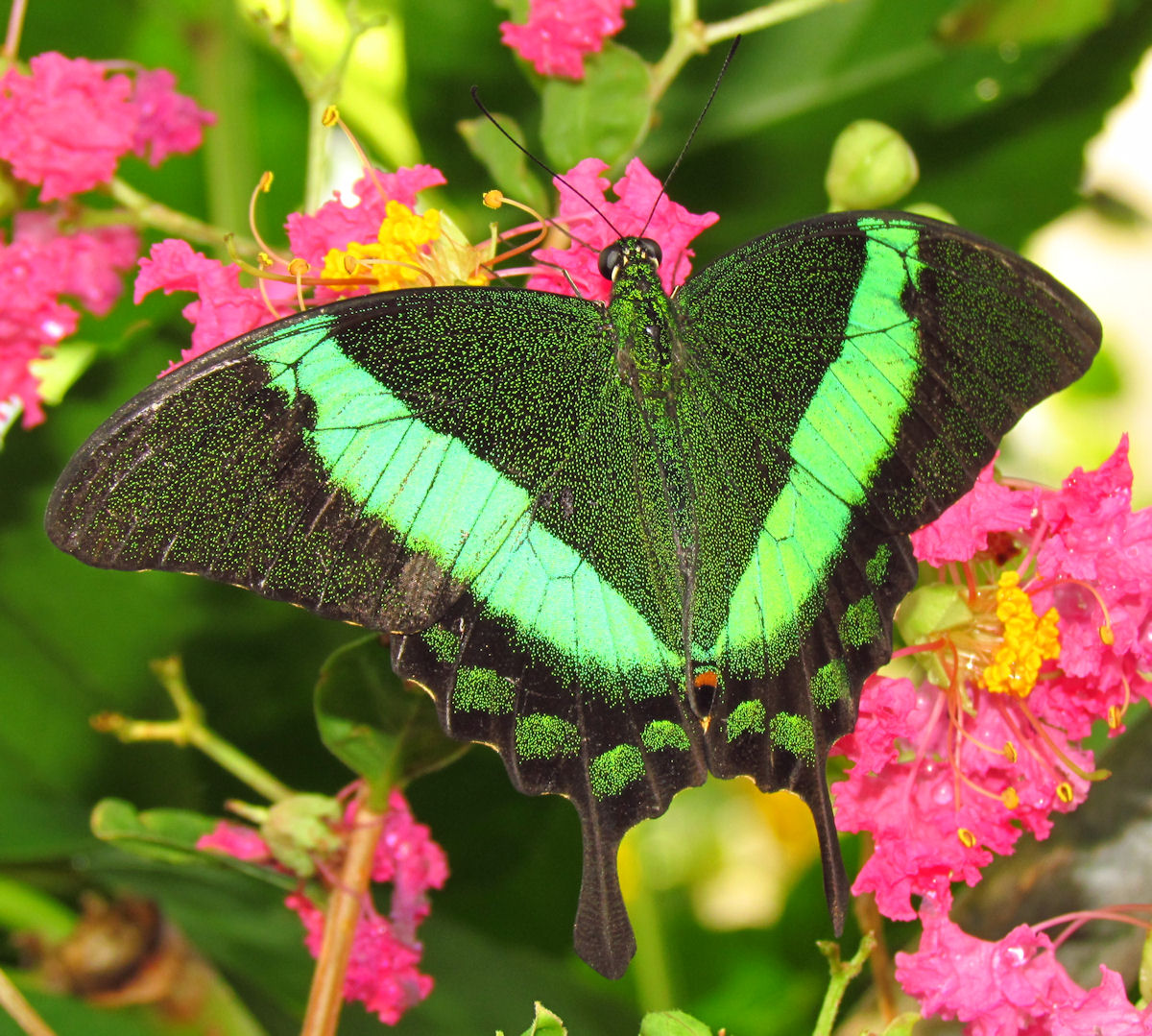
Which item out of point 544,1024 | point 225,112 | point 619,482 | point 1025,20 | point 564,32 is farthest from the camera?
point 225,112

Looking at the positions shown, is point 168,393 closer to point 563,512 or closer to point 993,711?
point 563,512

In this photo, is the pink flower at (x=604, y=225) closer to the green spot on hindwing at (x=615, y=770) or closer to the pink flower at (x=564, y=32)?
the pink flower at (x=564, y=32)

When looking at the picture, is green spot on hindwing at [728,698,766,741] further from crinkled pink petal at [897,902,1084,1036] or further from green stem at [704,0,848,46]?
green stem at [704,0,848,46]

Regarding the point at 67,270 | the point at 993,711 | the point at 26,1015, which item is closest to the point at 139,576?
the point at 67,270

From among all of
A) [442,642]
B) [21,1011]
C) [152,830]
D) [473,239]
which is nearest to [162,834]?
[152,830]

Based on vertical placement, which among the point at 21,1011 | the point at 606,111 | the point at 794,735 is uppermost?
the point at 606,111

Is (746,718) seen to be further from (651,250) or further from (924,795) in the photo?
(651,250)
